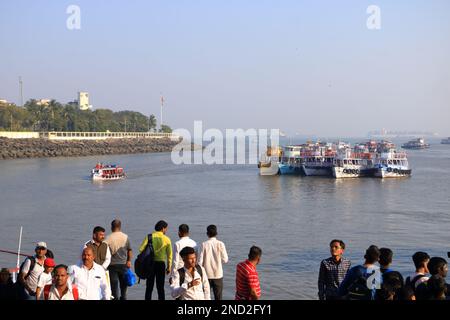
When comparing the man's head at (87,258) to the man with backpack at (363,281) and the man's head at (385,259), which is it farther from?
the man's head at (385,259)

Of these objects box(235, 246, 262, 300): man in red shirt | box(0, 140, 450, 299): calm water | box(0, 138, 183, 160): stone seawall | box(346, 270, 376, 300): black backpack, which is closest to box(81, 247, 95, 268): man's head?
box(235, 246, 262, 300): man in red shirt

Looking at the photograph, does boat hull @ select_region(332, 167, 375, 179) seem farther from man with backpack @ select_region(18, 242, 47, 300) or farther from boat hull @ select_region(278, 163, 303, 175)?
man with backpack @ select_region(18, 242, 47, 300)

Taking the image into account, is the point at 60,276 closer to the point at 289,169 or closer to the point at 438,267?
the point at 438,267

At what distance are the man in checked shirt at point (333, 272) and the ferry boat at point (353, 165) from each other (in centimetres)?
5320

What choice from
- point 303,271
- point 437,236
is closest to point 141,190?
point 437,236

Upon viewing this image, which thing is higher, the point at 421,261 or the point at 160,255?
the point at 421,261

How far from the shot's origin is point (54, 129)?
122 metres

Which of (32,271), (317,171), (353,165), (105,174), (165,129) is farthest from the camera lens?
(165,129)

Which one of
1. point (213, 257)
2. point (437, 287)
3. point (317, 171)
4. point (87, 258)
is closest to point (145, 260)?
point (213, 257)

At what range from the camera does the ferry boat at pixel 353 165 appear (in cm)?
6003

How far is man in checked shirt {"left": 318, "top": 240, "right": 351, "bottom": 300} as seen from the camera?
7168 millimetres

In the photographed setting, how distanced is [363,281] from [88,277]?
2.97 meters

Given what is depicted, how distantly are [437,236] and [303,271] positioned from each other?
10.1 m

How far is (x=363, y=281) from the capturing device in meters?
6.34
